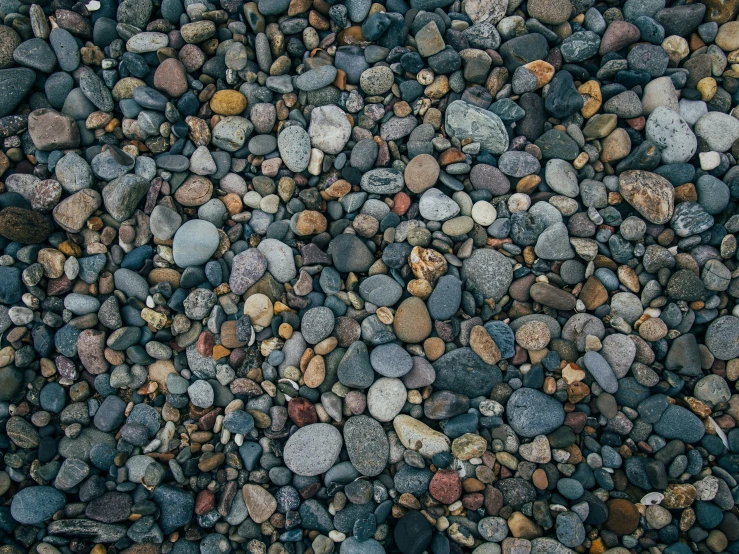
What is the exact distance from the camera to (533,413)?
2.38 m

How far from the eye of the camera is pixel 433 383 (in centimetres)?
247

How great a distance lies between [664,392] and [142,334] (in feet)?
8.88

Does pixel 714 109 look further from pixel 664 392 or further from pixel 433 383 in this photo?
pixel 433 383

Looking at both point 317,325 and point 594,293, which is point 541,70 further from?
point 317,325

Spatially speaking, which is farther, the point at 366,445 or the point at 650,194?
the point at 650,194

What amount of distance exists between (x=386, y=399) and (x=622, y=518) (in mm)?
1239

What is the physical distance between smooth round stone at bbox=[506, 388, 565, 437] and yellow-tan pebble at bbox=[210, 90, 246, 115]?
7.13 ft

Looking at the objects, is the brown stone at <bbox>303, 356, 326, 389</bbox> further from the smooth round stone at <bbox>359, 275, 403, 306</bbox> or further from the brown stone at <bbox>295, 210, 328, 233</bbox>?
the brown stone at <bbox>295, 210, 328, 233</bbox>

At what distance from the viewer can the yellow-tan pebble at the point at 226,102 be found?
2691mm

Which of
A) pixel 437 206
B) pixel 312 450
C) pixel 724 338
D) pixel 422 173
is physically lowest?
pixel 312 450

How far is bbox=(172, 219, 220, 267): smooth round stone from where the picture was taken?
99.6 inches

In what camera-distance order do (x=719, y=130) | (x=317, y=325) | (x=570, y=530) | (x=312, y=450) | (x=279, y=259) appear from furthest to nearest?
1. (x=719, y=130)
2. (x=279, y=259)
3. (x=317, y=325)
4. (x=312, y=450)
5. (x=570, y=530)

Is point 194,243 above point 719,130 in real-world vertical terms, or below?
below

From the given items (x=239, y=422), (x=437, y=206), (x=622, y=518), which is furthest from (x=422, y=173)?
(x=622, y=518)
